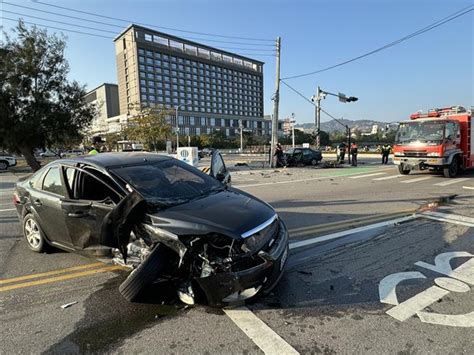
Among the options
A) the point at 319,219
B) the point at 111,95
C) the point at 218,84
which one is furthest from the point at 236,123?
the point at 319,219

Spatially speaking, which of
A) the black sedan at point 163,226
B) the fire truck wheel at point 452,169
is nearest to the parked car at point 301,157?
the fire truck wheel at point 452,169

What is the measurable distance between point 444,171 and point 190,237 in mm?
13349

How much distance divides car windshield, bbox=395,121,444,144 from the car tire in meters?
13.1

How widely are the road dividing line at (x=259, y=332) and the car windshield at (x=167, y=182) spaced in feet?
4.42

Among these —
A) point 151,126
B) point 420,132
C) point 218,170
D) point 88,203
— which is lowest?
point 88,203

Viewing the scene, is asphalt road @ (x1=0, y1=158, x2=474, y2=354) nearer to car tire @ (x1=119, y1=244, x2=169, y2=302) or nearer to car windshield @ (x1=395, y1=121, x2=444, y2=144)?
car tire @ (x1=119, y1=244, x2=169, y2=302)

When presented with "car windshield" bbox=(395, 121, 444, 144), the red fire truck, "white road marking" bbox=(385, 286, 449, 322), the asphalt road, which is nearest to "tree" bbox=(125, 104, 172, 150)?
"car windshield" bbox=(395, 121, 444, 144)

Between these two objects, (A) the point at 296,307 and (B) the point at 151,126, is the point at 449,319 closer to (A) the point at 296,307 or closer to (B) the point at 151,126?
(A) the point at 296,307

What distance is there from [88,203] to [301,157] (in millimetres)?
20699

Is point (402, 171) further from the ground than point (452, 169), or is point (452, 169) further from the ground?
point (452, 169)

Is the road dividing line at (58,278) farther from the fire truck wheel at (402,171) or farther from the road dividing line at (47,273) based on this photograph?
the fire truck wheel at (402,171)

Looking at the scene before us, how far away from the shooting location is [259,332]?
2.83 metres

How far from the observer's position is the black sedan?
3.04 m

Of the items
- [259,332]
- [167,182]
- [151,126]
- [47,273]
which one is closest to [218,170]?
[167,182]
